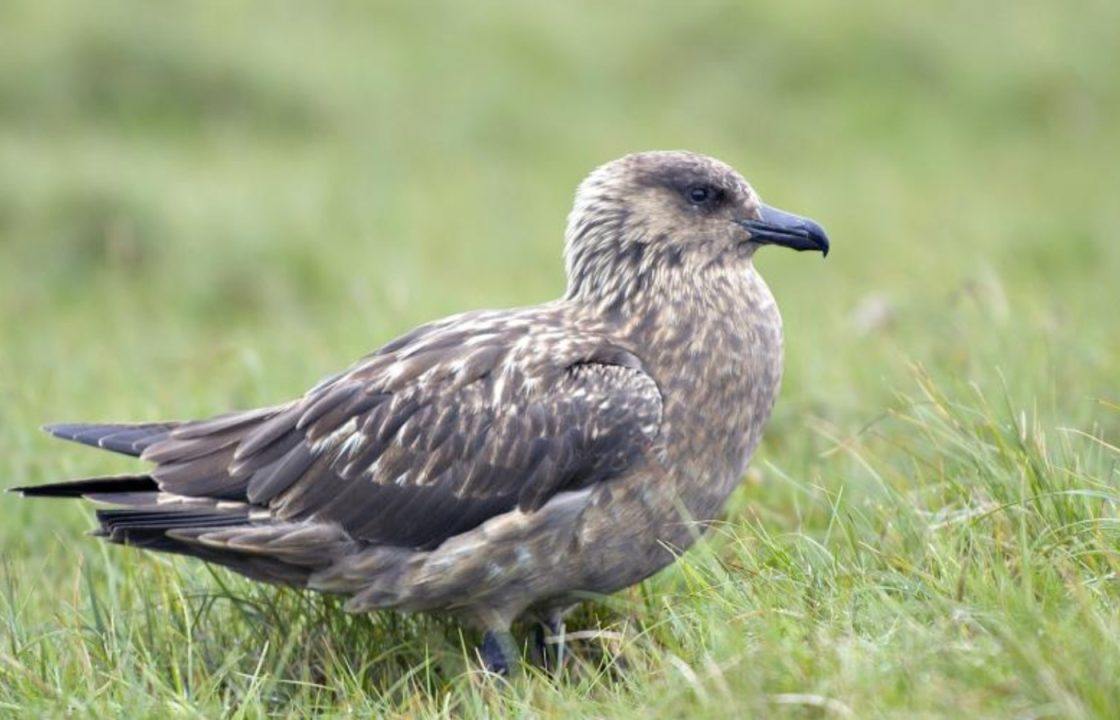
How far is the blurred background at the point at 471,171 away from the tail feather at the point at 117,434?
41.6 inches

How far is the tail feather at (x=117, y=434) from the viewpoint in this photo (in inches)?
175

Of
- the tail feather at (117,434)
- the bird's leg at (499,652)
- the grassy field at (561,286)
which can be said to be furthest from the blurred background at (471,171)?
the bird's leg at (499,652)

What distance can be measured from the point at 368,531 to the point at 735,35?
8.68 m

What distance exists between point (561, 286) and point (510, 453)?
186 inches

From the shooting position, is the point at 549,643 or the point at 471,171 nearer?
the point at 549,643

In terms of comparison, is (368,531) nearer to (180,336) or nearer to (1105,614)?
(1105,614)

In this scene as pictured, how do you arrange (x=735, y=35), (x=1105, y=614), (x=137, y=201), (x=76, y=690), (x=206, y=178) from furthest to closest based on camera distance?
(x=735, y=35), (x=206, y=178), (x=137, y=201), (x=76, y=690), (x=1105, y=614)

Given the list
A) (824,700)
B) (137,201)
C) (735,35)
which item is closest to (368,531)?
(824,700)

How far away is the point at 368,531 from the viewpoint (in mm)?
A: 4113

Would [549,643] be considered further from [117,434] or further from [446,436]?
[117,434]

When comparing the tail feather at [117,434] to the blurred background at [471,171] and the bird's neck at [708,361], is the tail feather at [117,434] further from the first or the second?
the bird's neck at [708,361]

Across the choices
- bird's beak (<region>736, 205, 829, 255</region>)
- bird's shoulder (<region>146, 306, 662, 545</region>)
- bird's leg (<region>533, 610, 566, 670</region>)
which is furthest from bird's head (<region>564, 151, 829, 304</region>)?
bird's leg (<region>533, 610, 566, 670</region>)

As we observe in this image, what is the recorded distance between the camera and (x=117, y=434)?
14.7 ft

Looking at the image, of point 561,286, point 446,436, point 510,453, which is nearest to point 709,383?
point 510,453
